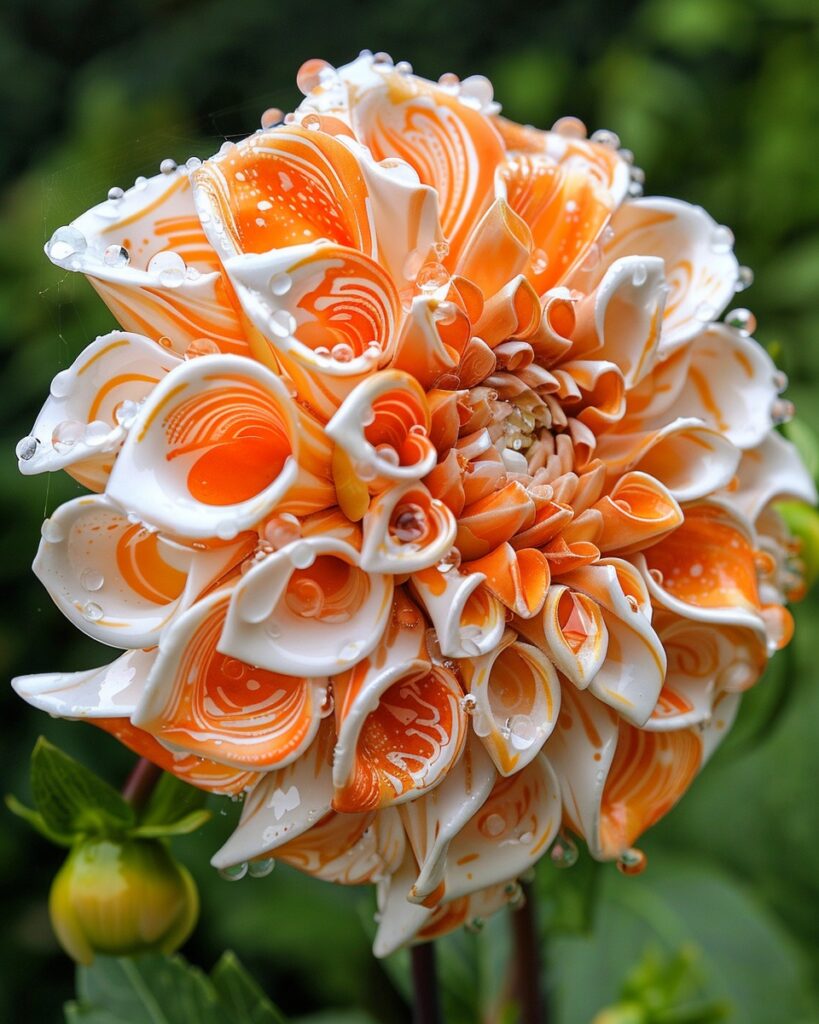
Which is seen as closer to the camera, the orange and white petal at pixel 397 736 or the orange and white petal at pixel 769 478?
the orange and white petal at pixel 397 736

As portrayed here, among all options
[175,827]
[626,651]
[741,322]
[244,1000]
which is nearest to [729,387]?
[741,322]

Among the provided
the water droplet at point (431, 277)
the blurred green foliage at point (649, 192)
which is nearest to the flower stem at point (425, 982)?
the blurred green foliage at point (649, 192)

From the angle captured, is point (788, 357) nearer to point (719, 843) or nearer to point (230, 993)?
point (719, 843)

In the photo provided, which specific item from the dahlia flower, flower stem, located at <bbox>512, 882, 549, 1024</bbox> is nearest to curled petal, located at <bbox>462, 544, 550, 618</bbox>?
the dahlia flower

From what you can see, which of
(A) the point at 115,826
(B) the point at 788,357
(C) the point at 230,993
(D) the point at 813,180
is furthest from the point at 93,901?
(D) the point at 813,180

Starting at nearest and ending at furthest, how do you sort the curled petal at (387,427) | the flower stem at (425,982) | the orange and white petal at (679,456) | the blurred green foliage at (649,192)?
the curled petal at (387,427)
the orange and white petal at (679,456)
the flower stem at (425,982)
the blurred green foliage at (649,192)

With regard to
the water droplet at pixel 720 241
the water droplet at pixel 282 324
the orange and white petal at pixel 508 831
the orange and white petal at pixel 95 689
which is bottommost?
the orange and white petal at pixel 508 831

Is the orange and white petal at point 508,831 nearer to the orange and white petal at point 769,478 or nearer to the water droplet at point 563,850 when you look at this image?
the water droplet at point 563,850
